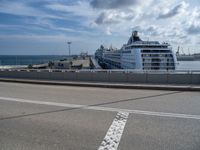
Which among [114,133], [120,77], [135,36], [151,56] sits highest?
[135,36]

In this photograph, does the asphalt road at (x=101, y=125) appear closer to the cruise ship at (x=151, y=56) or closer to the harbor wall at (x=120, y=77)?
the harbor wall at (x=120, y=77)

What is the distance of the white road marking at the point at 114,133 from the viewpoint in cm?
540

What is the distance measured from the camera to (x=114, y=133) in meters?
6.25

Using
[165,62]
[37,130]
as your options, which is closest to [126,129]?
[37,130]

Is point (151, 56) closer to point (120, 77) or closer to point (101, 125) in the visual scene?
point (120, 77)

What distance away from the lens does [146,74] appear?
17234 mm

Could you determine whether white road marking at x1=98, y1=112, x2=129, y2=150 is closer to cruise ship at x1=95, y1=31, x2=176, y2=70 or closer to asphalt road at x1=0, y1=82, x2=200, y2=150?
asphalt road at x1=0, y1=82, x2=200, y2=150

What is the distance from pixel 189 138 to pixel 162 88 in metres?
8.68

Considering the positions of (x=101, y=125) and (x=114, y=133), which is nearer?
(x=114, y=133)

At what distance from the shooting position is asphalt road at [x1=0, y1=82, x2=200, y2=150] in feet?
18.0

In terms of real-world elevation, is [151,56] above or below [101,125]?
above

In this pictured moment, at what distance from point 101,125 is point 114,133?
0.77 metres

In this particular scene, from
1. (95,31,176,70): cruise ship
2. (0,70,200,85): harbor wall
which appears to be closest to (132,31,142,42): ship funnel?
(95,31,176,70): cruise ship

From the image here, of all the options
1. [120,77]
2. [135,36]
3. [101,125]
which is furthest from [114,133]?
[135,36]
